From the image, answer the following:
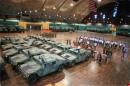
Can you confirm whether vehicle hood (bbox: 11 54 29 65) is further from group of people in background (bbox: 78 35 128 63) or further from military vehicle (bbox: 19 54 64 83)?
group of people in background (bbox: 78 35 128 63)

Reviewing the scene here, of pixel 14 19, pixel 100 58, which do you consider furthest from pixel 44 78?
pixel 14 19

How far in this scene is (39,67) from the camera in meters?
10.2

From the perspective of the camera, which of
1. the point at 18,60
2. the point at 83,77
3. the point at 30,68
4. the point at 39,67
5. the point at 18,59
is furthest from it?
the point at 18,59

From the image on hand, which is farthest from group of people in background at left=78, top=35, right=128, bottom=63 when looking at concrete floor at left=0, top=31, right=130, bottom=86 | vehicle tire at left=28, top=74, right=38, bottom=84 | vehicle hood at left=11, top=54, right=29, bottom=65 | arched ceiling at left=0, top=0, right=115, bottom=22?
arched ceiling at left=0, top=0, right=115, bottom=22

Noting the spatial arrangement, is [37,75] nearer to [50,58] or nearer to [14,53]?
[50,58]

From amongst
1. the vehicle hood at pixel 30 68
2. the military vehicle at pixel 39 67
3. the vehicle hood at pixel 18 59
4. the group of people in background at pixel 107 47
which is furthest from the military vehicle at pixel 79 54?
the vehicle hood at pixel 18 59

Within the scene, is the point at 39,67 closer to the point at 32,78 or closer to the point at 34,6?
the point at 32,78

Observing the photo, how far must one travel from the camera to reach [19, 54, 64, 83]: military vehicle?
31.6ft

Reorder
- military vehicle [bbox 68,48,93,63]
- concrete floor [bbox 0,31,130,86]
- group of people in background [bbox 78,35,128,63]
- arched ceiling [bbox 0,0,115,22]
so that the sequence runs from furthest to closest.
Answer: arched ceiling [bbox 0,0,115,22]
group of people in background [bbox 78,35,128,63]
military vehicle [bbox 68,48,93,63]
concrete floor [bbox 0,31,130,86]

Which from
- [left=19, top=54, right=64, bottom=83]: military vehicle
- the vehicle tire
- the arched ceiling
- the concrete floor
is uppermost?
the arched ceiling

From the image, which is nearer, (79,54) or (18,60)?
(18,60)

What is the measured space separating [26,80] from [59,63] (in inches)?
118

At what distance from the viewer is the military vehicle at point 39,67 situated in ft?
31.6

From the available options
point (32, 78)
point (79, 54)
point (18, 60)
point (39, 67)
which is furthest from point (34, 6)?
point (32, 78)
